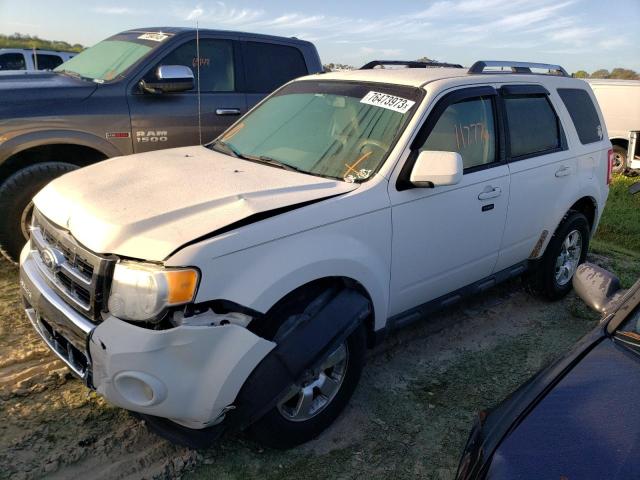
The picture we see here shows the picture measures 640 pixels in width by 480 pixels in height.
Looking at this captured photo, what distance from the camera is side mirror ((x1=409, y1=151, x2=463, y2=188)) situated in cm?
300

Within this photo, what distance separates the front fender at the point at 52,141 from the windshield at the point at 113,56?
65cm

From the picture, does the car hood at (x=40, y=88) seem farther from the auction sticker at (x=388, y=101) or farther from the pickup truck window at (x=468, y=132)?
the pickup truck window at (x=468, y=132)

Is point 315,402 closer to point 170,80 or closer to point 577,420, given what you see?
point 577,420

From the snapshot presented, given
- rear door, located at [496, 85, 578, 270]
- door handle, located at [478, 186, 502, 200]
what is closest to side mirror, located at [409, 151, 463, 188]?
door handle, located at [478, 186, 502, 200]

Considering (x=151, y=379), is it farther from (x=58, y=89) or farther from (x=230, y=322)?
(x=58, y=89)

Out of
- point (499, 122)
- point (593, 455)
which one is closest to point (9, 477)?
point (593, 455)

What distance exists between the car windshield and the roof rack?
2.71ft

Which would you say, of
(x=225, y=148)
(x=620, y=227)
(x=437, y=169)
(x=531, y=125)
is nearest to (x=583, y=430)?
(x=437, y=169)

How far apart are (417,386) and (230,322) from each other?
1621 mm

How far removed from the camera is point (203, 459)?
2.82m

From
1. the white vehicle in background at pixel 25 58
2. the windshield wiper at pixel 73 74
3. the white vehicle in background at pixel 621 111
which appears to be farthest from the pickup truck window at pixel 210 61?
the white vehicle in background at pixel 621 111

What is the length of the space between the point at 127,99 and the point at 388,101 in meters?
2.52

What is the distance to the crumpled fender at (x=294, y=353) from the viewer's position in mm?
2490

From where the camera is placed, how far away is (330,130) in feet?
11.5
